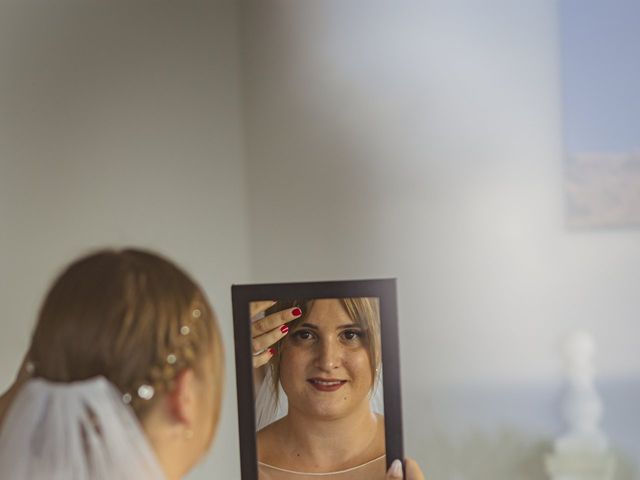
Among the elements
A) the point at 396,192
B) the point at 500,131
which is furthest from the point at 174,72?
the point at 500,131

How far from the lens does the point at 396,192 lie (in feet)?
5.94

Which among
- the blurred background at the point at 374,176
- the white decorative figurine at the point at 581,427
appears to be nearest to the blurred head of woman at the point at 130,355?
the blurred background at the point at 374,176

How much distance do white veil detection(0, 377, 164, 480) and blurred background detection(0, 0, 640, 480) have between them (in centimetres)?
52

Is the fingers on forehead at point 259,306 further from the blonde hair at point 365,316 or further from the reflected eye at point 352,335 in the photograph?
the reflected eye at point 352,335

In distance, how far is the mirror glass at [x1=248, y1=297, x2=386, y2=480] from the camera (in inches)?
54.2

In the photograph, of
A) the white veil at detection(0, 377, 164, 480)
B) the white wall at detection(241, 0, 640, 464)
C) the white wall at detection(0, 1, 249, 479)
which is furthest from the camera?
Answer: the white wall at detection(241, 0, 640, 464)

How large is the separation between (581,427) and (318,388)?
24.4 inches

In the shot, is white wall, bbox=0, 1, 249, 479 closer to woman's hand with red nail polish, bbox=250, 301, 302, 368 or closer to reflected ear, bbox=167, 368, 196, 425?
woman's hand with red nail polish, bbox=250, 301, 302, 368

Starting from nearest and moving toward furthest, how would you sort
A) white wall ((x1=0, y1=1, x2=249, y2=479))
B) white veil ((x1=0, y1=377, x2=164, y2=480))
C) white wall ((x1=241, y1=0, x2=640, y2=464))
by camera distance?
white veil ((x1=0, y1=377, x2=164, y2=480)) → white wall ((x1=0, y1=1, x2=249, y2=479)) → white wall ((x1=241, y1=0, x2=640, y2=464))

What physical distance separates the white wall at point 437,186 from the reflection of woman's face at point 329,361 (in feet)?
1.48

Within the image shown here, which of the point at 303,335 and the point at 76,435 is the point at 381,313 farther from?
the point at 76,435

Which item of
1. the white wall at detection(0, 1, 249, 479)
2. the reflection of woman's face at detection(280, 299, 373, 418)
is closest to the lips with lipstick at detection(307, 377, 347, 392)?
the reflection of woman's face at detection(280, 299, 373, 418)

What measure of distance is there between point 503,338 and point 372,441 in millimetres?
485

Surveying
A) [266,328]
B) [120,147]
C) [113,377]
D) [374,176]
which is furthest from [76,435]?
[374,176]
